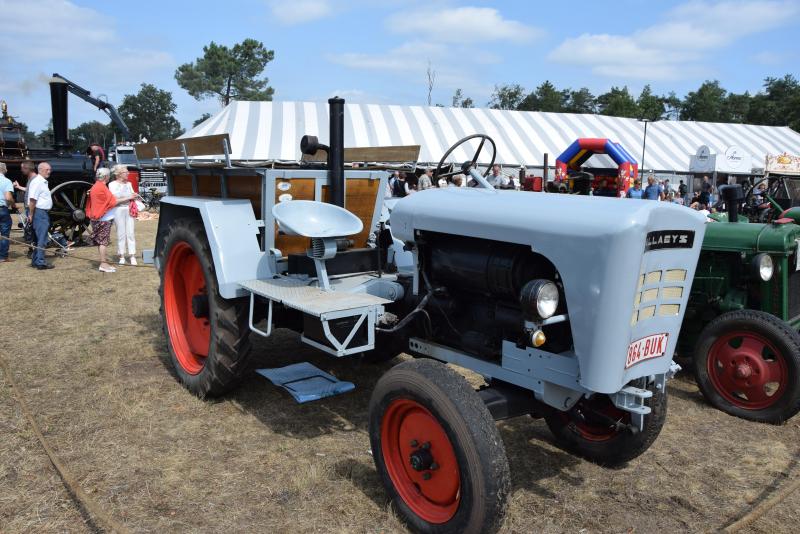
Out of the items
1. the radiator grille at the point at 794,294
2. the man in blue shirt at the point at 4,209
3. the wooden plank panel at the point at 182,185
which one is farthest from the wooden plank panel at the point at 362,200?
the man in blue shirt at the point at 4,209

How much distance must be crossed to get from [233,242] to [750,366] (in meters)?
3.16

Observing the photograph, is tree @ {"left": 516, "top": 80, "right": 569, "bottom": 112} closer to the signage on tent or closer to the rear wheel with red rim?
the signage on tent

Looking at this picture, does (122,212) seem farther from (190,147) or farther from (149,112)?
(149,112)

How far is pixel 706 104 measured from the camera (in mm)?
63094

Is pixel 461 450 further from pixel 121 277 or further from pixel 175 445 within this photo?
pixel 121 277

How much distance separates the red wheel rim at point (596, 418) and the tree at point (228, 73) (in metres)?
53.5

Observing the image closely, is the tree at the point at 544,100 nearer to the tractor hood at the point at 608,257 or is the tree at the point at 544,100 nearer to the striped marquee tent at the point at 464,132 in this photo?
the striped marquee tent at the point at 464,132

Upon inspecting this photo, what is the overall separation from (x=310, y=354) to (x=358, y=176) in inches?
59.8

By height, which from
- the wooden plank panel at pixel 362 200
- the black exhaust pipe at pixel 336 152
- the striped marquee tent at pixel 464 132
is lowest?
the wooden plank panel at pixel 362 200

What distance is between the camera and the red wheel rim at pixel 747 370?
358 cm

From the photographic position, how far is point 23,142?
13.4m

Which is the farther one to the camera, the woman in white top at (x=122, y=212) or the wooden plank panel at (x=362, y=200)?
the woman in white top at (x=122, y=212)

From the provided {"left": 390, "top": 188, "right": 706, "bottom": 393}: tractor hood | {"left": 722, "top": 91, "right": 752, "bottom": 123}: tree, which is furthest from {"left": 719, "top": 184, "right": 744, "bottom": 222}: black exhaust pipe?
{"left": 722, "top": 91, "right": 752, "bottom": 123}: tree

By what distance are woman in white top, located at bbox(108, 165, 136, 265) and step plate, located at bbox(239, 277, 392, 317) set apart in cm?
595
